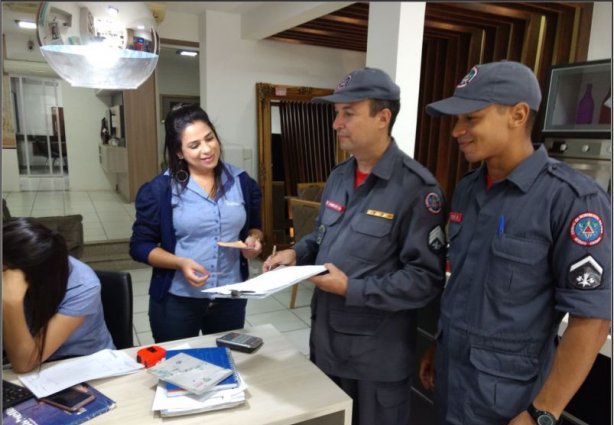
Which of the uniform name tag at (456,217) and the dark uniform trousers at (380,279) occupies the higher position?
the uniform name tag at (456,217)

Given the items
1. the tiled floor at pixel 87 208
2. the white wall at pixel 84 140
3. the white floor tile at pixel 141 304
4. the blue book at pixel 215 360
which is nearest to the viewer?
the blue book at pixel 215 360

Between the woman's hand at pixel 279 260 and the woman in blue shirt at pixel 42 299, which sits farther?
the woman's hand at pixel 279 260

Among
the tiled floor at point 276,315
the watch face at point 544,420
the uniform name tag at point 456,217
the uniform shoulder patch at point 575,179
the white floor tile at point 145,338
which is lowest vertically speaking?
the tiled floor at point 276,315

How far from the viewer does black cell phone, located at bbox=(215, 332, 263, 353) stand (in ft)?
4.48

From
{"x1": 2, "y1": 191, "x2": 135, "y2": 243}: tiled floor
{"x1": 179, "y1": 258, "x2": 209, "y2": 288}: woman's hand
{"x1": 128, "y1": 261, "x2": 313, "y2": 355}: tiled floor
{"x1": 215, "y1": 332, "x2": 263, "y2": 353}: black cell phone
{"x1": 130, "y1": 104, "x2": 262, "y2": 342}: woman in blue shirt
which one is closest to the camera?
{"x1": 215, "y1": 332, "x2": 263, "y2": 353}: black cell phone

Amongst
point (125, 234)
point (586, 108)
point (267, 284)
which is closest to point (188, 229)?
point (267, 284)

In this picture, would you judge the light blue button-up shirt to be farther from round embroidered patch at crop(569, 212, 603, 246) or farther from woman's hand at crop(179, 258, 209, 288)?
round embroidered patch at crop(569, 212, 603, 246)

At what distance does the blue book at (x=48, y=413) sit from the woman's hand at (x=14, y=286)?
27 centimetres

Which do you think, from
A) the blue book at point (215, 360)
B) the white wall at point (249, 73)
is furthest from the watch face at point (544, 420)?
the white wall at point (249, 73)

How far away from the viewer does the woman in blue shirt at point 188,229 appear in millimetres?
1603

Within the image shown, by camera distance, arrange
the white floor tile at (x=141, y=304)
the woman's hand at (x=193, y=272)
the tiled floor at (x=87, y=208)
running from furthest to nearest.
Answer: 1. the tiled floor at (x=87, y=208)
2. the white floor tile at (x=141, y=304)
3. the woman's hand at (x=193, y=272)

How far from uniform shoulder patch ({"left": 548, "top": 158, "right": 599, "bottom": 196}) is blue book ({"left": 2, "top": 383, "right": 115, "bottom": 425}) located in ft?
4.06

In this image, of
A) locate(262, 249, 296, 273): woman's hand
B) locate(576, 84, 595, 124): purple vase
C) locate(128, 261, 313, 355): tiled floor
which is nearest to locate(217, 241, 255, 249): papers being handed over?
locate(262, 249, 296, 273): woman's hand

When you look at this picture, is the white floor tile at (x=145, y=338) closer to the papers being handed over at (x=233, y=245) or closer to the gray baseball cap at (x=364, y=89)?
the papers being handed over at (x=233, y=245)
